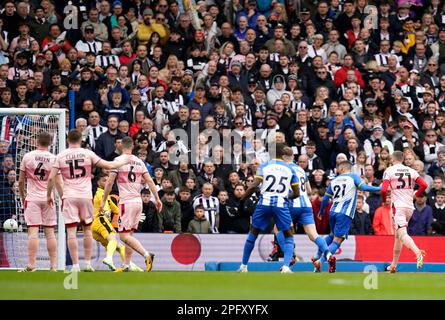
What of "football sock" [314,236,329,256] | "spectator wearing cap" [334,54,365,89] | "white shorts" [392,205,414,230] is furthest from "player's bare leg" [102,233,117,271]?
"spectator wearing cap" [334,54,365,89]

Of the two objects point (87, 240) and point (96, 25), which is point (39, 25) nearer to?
point (96, 25)

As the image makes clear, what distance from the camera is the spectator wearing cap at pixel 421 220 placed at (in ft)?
90.3

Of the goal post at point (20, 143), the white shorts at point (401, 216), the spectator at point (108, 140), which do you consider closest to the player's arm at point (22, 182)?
the goal post at point (20, 143)

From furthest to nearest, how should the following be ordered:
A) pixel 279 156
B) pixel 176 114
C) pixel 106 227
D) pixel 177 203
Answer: pixel 176 114 → pixel 177 203 → pixel 106 227 → pixel 279 156

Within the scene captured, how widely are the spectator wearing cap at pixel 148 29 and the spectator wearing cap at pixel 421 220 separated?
7908 mm

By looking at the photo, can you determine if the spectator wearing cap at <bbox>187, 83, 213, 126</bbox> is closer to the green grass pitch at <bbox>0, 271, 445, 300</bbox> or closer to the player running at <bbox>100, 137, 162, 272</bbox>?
the player running at <bbox>100, 137, 162, 272</bbox>

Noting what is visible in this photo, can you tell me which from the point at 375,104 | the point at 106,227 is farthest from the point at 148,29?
the point at 106,227

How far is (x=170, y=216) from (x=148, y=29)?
21.2ft

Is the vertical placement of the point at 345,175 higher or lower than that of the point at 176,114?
lower

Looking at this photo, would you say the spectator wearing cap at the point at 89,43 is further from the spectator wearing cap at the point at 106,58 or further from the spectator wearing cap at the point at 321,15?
the spectator wearing cap at the point at 321,15

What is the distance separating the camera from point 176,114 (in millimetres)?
28734
